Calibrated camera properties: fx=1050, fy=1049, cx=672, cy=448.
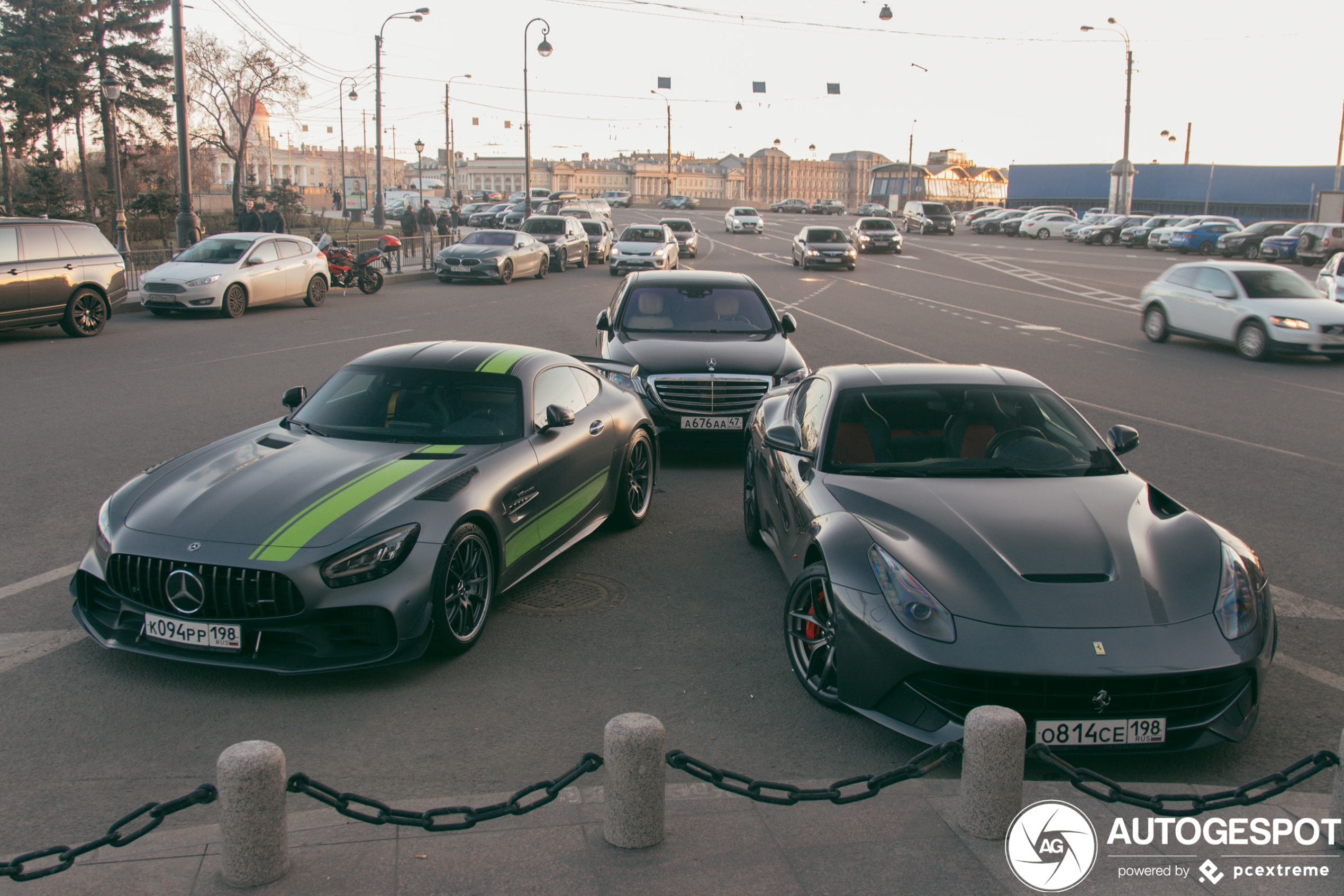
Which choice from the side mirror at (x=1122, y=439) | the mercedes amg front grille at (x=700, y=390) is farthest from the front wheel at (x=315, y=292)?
the side mirror at (x=1122, y=439)

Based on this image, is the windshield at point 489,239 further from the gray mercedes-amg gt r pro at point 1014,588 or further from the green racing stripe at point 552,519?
the gray mercedes-amg gt r pro at point 1014,588

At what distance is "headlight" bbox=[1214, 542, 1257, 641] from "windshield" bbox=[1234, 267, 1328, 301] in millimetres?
14510

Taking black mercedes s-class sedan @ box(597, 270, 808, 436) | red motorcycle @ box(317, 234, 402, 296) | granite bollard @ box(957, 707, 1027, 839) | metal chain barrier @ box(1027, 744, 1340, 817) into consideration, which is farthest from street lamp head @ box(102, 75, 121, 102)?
metal chain barrier @ box(1027, 744, 1340, 817)

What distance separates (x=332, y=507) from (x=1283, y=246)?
44.3 m

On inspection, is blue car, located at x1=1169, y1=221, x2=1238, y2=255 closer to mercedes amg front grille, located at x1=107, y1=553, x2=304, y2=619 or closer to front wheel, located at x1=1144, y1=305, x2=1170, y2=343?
front wheel, located at x1=1144, y1=305, x2=1170, y2=343

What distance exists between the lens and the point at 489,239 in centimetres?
2983

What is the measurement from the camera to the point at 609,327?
10453mm

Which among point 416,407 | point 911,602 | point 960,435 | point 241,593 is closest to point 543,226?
point 416,407

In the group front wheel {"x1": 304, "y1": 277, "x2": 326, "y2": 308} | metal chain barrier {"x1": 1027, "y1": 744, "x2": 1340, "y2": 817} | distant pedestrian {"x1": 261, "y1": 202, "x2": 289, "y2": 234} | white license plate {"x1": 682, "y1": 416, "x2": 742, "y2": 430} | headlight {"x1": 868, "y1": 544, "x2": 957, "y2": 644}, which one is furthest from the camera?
distant pedestrian {"x1": 261, "y1": 202, "x2": 289, "y2": 234}

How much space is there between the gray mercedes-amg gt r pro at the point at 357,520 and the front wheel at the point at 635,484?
51 centimetres

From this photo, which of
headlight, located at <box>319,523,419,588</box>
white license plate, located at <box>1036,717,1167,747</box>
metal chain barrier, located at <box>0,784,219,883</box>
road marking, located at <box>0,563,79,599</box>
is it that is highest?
headlight, located at <box>319,523,419,588</box>

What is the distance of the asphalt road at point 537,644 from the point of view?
4008 mm

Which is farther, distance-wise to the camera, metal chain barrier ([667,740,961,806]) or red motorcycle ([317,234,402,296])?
red motorcycle ([317,234,402,296])

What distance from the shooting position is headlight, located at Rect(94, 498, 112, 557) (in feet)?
A: 15.5
